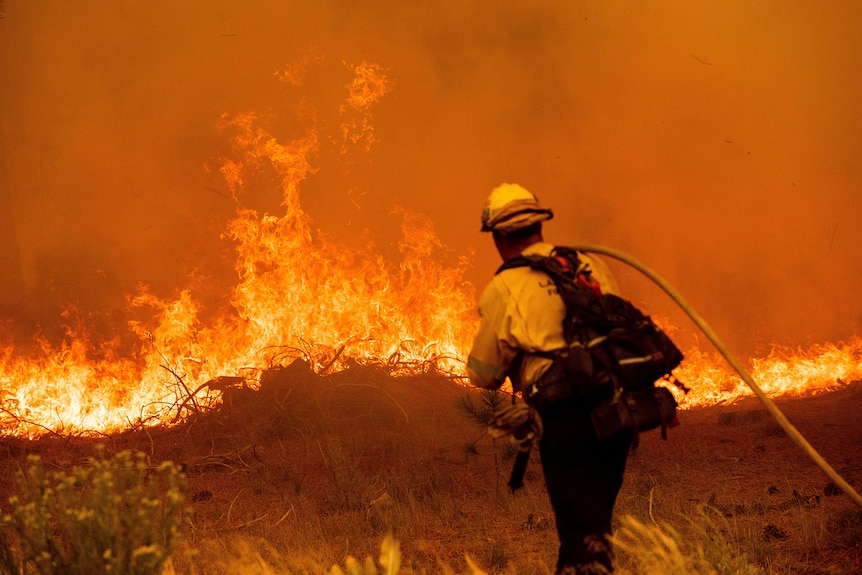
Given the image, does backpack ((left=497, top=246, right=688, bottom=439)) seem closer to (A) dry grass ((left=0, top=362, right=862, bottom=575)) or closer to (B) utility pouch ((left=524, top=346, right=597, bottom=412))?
(B) utility pouch ((left=524, top=346, right=597, bottom=412))

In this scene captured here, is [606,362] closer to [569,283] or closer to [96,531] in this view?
[569,283]

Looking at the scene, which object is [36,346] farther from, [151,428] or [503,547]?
[503,547]

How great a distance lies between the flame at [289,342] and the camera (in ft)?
30.7

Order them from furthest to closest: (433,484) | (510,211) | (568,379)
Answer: (433,484) < (510,211) < (568,379)

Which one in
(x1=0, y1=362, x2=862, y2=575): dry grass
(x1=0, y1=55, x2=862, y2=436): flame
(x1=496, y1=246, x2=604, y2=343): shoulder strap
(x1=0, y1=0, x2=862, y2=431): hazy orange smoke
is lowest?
(x1=0, y1=362, x2=862, y2=575): dry grass

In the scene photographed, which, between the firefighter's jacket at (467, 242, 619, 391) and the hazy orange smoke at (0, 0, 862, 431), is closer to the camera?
the firefighter's jacket at (467, 242, 619, 391)

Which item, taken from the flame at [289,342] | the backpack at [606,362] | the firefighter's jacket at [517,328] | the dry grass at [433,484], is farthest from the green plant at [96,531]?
the flame at [289,342]

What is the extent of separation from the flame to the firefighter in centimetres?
552

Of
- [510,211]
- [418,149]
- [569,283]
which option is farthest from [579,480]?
[418,149]

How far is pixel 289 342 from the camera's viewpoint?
988 centimetres

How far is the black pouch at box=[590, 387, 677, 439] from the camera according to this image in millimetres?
3176

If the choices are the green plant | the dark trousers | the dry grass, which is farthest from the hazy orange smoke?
the green plant

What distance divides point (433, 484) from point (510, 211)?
3.44 metres

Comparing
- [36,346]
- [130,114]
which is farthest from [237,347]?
[130,114]
